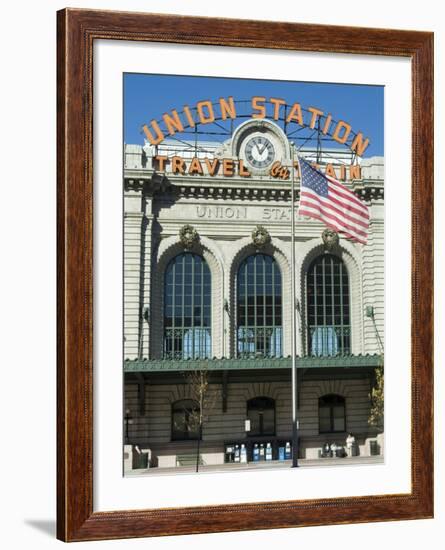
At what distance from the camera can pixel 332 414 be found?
2081cm

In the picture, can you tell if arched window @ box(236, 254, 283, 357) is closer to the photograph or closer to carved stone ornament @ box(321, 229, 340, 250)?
the photograph

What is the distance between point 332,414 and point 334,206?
203 inches

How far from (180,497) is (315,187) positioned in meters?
7.72

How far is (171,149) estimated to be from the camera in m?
19.2

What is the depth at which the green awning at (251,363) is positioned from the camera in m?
20.5

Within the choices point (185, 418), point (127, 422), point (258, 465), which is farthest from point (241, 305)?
point (127, 422)

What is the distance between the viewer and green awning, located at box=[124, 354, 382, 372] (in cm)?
2052

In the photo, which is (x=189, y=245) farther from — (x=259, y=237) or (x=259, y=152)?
(x=259, y=152)

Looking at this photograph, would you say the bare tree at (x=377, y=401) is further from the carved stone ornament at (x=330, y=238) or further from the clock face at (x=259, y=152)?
the clock face at (x=259, y=152)

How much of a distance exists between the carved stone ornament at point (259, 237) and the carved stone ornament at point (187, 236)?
1.68 metres

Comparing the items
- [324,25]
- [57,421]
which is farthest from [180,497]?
[324,25]

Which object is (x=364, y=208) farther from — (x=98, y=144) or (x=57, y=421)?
(x=57, y=421)

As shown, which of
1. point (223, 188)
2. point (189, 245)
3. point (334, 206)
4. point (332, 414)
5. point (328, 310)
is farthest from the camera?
point (328, 310)

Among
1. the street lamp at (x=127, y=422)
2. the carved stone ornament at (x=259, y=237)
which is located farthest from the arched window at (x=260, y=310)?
the street lamp at (x=127, y=422)
